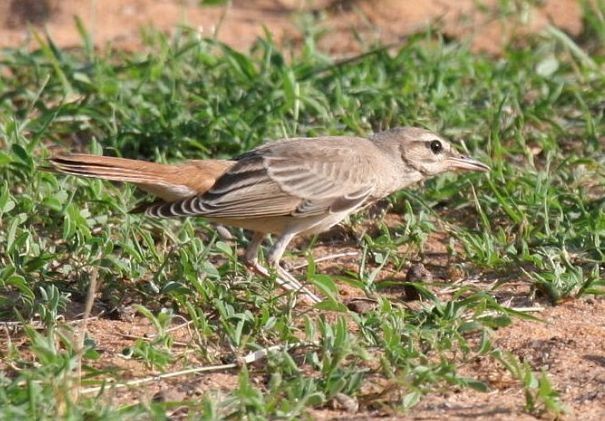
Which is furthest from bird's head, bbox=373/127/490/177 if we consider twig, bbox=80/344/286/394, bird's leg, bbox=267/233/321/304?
twig, bbox=80/344/286/394

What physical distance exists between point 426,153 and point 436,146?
7 centimetres

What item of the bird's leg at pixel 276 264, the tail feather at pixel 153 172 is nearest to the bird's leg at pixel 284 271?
the bird's leg at pixel 276 264

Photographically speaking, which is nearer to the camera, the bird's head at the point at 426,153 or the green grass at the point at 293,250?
the green grass at the point at 293,250

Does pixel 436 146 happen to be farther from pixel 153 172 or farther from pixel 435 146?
pixel 153 172

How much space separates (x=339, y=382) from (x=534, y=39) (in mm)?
5416

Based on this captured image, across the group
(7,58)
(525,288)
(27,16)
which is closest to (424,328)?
(525,288)

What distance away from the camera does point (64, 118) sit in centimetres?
874

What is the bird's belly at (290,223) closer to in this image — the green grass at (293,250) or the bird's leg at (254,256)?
the bird's leg at (254,256)

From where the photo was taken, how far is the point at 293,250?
307 inches

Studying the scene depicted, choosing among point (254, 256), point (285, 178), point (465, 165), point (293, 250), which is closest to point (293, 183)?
point (285, 178)

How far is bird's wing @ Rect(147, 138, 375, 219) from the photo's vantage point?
279 inches

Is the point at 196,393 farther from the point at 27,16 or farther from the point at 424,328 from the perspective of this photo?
the point at 27,16

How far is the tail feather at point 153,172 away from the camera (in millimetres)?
6707

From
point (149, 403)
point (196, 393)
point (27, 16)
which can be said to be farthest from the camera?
point (27, 16)
